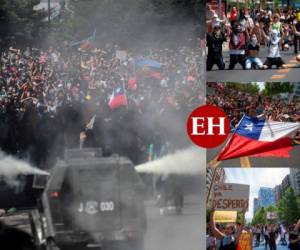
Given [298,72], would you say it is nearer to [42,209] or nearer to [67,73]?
[67,73]

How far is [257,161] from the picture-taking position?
5691 millimetres

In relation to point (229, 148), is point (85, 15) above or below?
above

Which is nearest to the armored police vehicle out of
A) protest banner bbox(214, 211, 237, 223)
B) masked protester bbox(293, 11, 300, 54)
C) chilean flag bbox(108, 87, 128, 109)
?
chilean flag bbox(108, 87, 128, 109)

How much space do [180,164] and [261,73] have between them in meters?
1.01

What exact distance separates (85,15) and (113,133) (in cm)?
100

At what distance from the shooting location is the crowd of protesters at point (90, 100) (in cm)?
559

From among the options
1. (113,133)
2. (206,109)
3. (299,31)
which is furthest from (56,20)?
(299,31)

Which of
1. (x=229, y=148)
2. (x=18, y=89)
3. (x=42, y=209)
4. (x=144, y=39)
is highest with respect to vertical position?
(x=144, y=39)

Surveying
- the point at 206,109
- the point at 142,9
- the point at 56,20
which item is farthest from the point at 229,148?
the point at 56,20

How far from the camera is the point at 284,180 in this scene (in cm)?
566

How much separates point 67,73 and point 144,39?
70cm

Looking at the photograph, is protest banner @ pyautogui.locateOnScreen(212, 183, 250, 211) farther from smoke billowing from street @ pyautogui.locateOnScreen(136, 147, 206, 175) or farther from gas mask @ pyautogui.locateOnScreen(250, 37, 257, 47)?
gas mask @ pyautogui.locateOnScreen(250, 37, 257, 47)

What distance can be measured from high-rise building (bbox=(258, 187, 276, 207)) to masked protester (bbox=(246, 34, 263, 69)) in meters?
1.02

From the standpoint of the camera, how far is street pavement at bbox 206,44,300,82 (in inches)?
221
